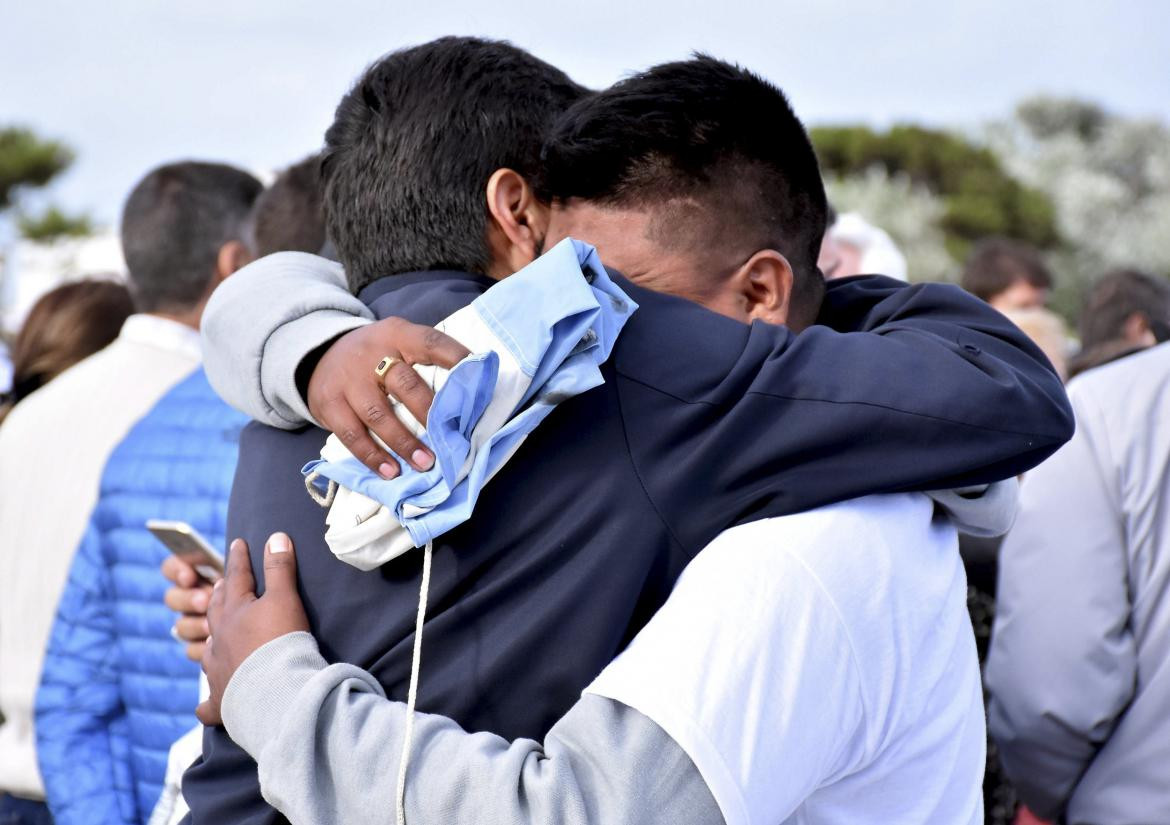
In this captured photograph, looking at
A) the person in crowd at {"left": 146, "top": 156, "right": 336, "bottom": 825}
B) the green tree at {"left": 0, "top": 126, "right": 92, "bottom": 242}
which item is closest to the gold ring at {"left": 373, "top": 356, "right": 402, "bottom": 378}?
the person in crowd at {"left": 146, "top": 156, "right": 336, "bottom": 825}

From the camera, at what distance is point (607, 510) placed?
4.86 feet

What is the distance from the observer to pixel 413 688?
1428mm

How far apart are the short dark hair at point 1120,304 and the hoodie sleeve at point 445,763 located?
14.1 feet

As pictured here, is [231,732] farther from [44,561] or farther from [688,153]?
[44,561]

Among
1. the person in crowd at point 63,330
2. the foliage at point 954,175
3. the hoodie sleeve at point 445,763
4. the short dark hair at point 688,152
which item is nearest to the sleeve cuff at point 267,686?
the hoodie sleeve at point 445,763

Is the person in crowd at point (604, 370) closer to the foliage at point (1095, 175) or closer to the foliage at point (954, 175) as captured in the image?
the foliage at point (954, 175)

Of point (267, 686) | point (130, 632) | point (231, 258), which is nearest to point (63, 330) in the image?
point (231, 258)

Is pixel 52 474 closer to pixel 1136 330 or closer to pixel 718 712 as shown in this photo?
pixel 718 712

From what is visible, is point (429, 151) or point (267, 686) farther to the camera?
point (429, 151)

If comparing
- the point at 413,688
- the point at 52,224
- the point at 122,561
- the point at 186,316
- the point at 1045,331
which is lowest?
the point at 52,224

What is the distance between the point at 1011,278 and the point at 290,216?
4288 mm

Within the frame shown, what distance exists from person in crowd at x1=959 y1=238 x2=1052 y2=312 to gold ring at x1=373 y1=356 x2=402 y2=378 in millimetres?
5492

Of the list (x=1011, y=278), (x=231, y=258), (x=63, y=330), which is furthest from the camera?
(x=1011, y=278)

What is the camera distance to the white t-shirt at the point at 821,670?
4.45ft
